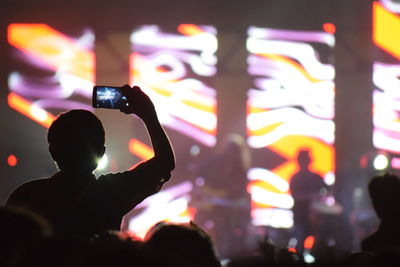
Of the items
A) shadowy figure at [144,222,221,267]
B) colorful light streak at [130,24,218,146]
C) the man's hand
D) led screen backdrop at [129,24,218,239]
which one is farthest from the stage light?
shadowy figure at [144,222,221,267]

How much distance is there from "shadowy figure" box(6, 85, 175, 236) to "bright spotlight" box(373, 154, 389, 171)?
801 cm

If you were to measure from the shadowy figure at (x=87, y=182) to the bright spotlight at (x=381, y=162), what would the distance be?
8011mm

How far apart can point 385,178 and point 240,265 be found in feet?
6.34

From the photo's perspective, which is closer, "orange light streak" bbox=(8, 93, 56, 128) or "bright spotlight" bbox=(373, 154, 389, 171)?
"bright spotlight" bbox=(373, 154, 389, 171)

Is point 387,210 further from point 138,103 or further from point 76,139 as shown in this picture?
point 76,139

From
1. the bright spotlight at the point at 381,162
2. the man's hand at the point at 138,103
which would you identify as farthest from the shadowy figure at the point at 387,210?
the bright spotlight at the point at 381,162

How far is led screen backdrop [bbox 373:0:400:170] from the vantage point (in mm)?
11156

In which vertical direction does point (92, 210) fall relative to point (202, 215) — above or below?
above

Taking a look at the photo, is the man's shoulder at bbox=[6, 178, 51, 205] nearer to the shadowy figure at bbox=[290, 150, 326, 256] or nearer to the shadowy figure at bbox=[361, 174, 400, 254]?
the shadowy figure at bbox=[361, 174, 400, 254]

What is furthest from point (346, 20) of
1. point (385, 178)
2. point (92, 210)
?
point (92, 210)

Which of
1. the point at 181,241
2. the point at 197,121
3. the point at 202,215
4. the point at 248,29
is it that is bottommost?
the point at 202,215

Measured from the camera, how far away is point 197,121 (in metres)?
11.2

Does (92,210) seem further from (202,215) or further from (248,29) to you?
(248,29)

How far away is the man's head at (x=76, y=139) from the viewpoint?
8.32 feet
